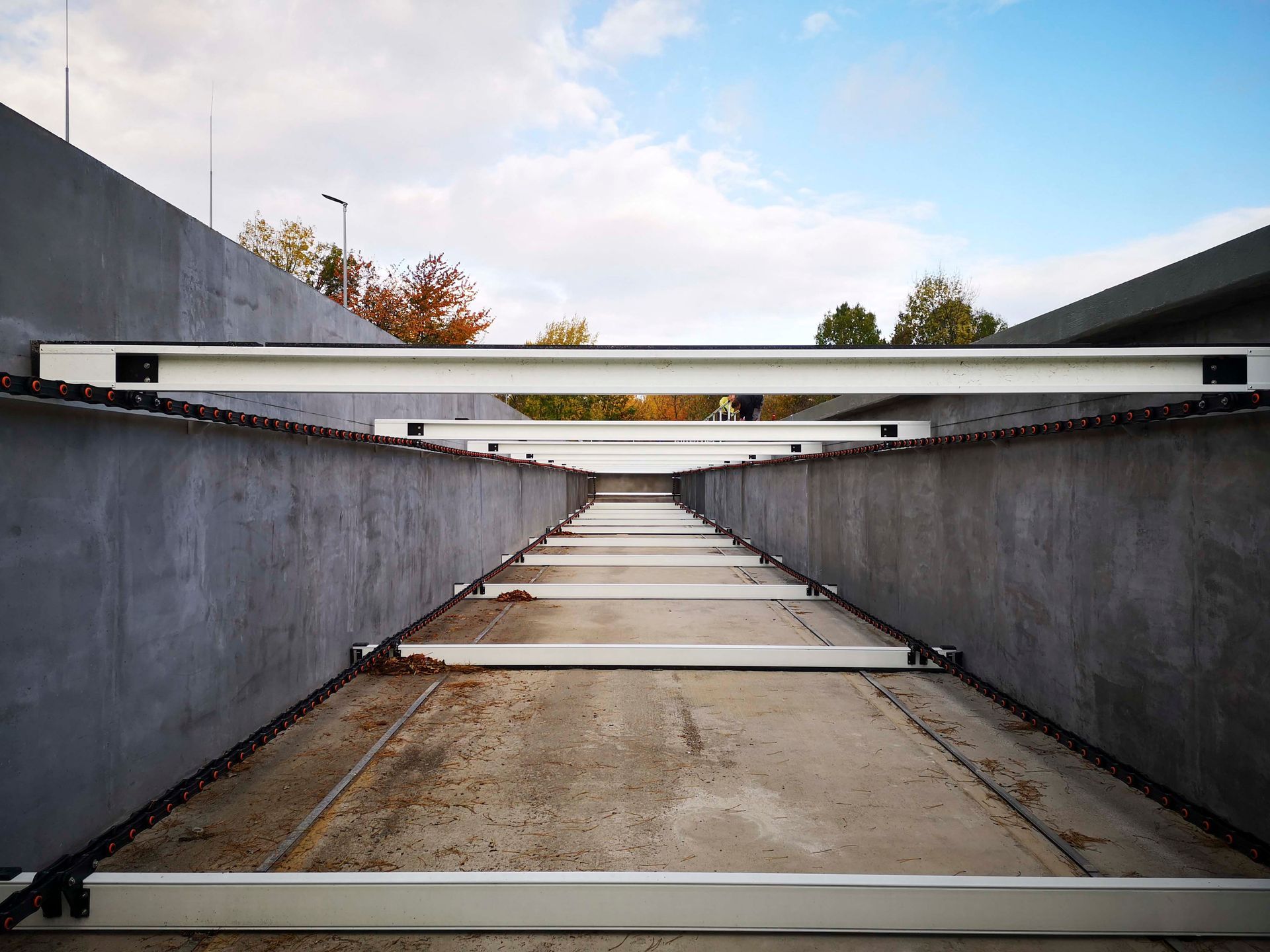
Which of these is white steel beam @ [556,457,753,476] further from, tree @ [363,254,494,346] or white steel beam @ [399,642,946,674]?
tree @ [363,254,494,346]

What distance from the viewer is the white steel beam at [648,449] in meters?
10.8

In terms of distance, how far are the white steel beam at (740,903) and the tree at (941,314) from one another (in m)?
42.4

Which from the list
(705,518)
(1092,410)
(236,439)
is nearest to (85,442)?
(236,439)

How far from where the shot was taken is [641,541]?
16156 millimetres

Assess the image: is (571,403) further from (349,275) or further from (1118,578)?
(1118,578)

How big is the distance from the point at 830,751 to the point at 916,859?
141 centimetres

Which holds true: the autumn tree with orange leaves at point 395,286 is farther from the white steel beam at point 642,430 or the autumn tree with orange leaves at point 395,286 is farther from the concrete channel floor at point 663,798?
the concrete channel floor at point 663,798

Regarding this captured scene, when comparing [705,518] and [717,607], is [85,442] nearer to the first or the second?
[717,607]

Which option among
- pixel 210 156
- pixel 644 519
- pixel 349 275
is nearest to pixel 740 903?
pixel 210 156

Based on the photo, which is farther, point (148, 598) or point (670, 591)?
point (670, 591)

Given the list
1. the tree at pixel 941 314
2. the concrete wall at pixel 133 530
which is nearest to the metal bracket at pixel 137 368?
the concrete wall at pixel 133 530

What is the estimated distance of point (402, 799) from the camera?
429 centimetres

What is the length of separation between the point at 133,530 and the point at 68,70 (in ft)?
8.10

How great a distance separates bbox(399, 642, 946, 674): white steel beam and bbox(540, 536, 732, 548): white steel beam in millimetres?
8540
